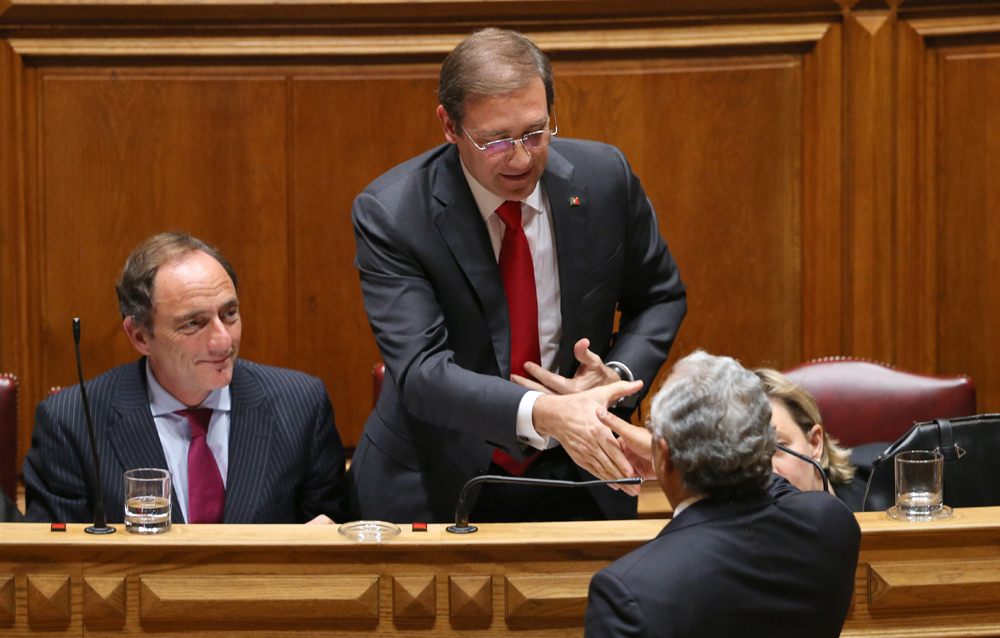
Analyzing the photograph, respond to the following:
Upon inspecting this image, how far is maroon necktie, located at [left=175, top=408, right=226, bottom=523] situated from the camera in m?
2.18

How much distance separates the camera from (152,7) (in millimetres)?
3098

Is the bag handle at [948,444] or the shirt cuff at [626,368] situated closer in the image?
the shirt cuff at [626,368]

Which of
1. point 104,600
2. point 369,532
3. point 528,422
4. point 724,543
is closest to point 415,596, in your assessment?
point 369,532

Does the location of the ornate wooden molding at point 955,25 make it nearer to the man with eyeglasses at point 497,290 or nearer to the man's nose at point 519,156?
the man with eyeglasses at point 497,290

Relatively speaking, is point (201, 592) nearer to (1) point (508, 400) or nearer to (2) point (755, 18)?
(1) point (508, 400)

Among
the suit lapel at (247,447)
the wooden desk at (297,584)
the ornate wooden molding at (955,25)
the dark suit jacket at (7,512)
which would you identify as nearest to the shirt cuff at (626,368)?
the wooden desk at (297,584)

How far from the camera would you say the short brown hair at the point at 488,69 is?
6.19 feet

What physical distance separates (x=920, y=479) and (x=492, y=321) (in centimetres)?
80

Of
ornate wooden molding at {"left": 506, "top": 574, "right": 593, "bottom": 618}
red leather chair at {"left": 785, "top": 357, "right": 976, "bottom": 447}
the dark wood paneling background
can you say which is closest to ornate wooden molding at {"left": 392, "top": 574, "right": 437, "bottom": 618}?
ornate wooden molding at {"left": 506, "top": 574, "right": 593, "bottom": 618}

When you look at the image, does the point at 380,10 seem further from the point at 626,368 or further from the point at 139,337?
the point at 626,368

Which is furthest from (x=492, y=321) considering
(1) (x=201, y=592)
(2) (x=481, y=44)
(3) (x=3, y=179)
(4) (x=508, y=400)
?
(3) (x=3, y=179)

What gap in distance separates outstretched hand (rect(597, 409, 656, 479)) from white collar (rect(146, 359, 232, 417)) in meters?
0.91

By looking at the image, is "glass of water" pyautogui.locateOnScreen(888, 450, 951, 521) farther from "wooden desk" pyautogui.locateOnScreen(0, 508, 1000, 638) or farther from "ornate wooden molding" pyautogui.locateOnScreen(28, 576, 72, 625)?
"ornate wooden molding" pyautogui.locateOnScreen(28, 576, 72, 625)

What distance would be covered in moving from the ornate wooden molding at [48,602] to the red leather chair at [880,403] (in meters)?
1.74
